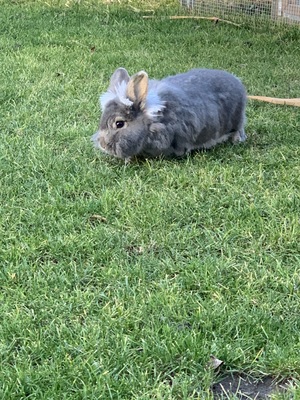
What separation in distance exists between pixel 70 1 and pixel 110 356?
8045 mm

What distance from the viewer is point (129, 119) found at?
12.3 ft

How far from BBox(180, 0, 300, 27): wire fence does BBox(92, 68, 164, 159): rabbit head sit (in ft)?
14.8

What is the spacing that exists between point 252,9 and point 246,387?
22.4ft

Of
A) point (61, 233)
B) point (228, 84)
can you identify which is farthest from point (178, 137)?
point (61, 233)

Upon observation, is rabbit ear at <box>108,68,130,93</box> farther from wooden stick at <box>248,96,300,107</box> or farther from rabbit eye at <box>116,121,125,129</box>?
wooden stick at <box>248,96,300,107</box>

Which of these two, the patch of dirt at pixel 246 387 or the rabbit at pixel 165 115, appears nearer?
the patch of dirt at pixel 246 387

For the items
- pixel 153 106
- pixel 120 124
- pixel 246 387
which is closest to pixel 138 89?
pixel 153 106

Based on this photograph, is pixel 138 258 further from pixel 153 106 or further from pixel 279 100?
pixel 279 100

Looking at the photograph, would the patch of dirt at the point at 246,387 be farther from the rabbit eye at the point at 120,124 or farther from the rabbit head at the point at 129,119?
the rabbit eye at the point at 120,124

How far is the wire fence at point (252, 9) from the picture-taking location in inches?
304

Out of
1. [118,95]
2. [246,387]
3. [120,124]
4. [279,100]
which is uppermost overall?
[118,95]

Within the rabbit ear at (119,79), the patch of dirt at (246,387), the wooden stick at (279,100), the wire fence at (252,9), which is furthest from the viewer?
the wire fence at (252,9)

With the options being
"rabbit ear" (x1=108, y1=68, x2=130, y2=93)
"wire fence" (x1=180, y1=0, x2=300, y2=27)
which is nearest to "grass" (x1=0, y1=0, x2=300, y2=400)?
"rabbit ear" (x1=108, y1=68, x2=130, y2=93)

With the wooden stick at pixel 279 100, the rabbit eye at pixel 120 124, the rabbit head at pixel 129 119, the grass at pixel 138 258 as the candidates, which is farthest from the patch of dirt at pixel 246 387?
the wooden stick at pixel 279 100
